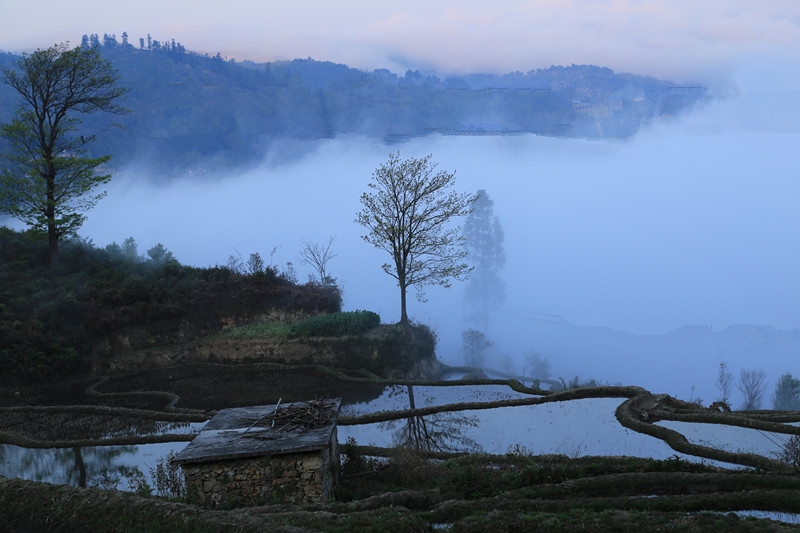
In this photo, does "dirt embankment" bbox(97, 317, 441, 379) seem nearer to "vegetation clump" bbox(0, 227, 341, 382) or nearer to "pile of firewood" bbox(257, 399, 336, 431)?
"vegetation clump" bbox(0, 227, 341, 382)

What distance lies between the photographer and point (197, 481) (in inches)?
531

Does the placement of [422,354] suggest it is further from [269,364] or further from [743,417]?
[743,417]

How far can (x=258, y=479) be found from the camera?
13.6 meters

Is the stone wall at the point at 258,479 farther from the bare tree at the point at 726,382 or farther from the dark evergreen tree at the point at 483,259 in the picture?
the bare tree at the point at 726,382

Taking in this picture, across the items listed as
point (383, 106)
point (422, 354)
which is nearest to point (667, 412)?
point (422, 354)

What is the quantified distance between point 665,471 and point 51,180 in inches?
1363

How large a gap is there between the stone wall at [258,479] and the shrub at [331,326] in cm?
1724

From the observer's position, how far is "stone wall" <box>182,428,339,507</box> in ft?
44.2

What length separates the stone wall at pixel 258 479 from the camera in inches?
530

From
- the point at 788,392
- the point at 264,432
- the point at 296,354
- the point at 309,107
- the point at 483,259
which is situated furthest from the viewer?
the point at 309,107

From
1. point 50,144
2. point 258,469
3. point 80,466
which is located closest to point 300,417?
point 258,469

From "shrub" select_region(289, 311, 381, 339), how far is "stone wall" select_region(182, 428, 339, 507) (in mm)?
17239

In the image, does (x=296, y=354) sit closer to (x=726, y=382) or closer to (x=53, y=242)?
(x=53, y=242)

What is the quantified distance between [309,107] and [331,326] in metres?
71.0
